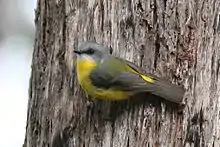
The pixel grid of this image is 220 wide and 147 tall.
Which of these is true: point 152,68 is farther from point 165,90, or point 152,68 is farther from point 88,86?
point 88,86

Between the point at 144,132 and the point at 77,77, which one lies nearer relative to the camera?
the point at 144,132

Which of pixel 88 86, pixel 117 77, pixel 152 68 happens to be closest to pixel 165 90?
pixel 152 68

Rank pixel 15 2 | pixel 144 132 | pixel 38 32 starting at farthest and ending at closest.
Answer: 1. pixel 15 2
2. pixel 38 32
3. pixel 144 132

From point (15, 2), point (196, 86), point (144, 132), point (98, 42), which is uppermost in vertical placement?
point (15, 2)

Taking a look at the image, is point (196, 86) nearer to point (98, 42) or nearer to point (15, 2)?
point (98, 42)

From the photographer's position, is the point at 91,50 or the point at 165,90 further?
the point at 91,50

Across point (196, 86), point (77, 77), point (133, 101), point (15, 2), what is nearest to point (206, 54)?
point (196, 86)
